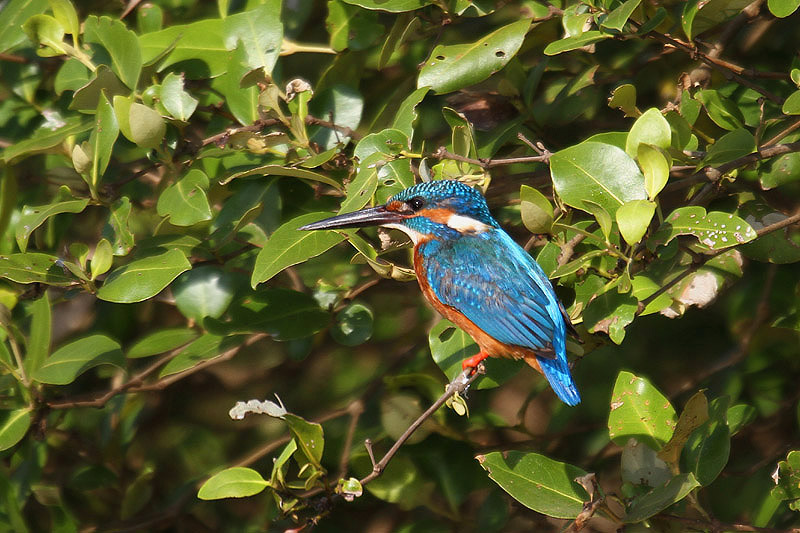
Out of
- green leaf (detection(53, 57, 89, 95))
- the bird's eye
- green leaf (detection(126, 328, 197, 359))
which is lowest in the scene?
green leaf (detection(126, 328, 197, 359))

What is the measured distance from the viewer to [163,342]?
241cm

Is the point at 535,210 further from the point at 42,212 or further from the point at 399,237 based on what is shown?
the point at 42,212

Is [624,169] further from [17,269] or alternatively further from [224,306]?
[17,269]

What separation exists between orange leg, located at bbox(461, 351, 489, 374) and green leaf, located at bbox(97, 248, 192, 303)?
0.74 meters

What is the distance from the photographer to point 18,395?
7.60 feet

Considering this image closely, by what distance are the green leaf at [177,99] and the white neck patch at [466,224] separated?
0.80 meters

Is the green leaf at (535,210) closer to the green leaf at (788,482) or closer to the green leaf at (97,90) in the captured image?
the green leaf at (788,482)

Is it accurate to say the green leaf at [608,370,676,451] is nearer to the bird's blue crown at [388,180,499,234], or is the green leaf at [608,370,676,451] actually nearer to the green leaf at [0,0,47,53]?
the bird's blue crown at [388,180,499,234]

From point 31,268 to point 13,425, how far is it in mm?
493

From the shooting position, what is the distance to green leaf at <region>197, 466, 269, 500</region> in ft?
6.49

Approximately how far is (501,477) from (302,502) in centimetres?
49

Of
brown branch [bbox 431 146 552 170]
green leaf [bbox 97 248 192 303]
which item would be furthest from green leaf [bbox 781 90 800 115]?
green leaf [bbox 97 248 192 303]

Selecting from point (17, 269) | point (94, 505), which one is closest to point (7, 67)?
point (17, 269)

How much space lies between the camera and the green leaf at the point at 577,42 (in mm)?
1969
